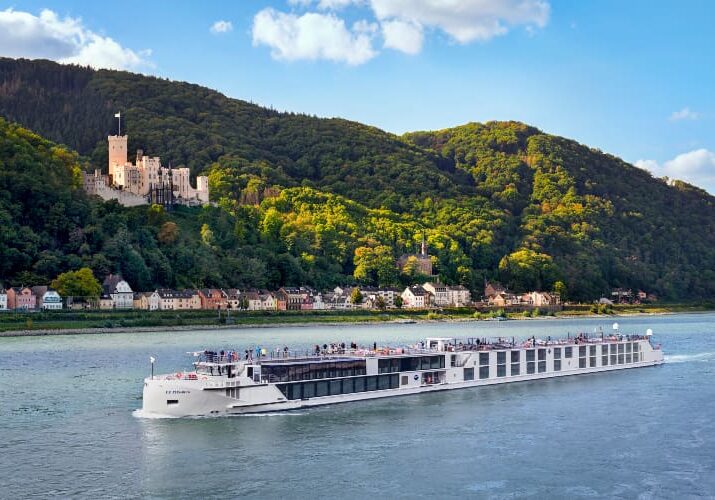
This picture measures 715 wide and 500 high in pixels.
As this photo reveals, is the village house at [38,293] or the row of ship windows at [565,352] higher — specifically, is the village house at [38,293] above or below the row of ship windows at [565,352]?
above

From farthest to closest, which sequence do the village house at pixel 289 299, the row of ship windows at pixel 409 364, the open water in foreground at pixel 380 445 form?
1. the village house at pixel 289 299
2. the row of ship windows at pixel 409 364
3. the open water in foreground at pixel 380 445

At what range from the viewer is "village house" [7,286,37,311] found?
9269 cm

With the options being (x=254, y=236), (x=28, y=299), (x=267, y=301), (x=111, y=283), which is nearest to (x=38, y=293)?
(x=28, y=299)

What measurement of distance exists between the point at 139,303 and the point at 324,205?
257 ft

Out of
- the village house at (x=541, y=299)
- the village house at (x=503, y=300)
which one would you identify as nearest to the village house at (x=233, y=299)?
the village house at (x=503, y=300)

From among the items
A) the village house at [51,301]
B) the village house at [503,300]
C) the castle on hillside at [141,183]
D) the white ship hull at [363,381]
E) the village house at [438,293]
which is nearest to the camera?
the white ship hull at [363,381]

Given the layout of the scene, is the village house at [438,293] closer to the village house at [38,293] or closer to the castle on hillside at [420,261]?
the castle on hillside at [420,261]

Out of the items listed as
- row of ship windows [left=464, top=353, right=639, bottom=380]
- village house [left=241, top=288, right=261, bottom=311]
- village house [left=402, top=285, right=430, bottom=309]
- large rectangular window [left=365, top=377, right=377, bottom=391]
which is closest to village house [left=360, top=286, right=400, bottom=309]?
village house [left=402, top=285, right=430, bottom=309]

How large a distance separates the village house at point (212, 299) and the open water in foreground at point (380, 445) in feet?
194

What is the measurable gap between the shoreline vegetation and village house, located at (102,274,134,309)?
3.55 meters

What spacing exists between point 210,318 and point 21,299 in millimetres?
20885

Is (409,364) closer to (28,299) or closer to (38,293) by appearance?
(28,299)

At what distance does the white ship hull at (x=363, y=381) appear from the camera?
37094 mm

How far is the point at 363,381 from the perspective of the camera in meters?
Result: 42.9
